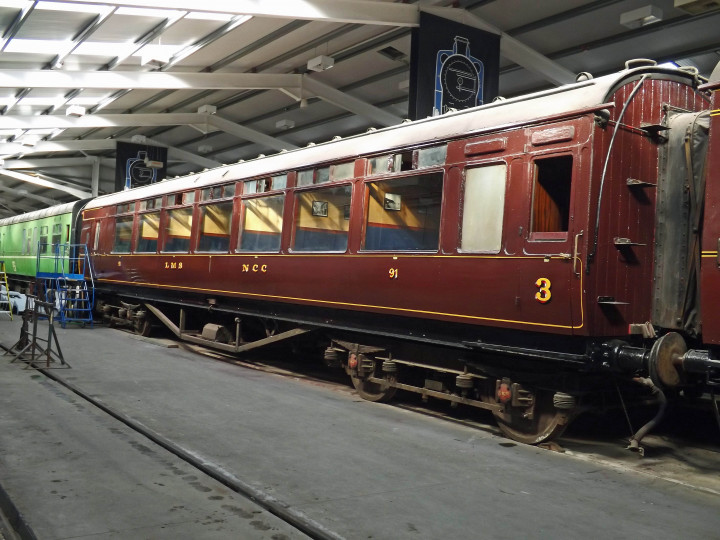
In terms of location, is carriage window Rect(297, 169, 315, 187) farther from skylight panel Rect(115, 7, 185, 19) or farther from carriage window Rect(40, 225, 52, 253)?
carriage window Rect(40, 225, 52, 253)

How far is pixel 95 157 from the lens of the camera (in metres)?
31.8

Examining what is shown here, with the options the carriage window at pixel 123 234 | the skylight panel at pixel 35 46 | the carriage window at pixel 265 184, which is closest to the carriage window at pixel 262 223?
the carriage window at pixel 265 184

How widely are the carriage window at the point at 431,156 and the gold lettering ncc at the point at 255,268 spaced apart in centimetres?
341

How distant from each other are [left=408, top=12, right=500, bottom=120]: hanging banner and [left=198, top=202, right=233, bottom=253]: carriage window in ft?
11.6

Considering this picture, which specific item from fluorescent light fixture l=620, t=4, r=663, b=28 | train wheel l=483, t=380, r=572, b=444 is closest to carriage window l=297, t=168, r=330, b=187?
train wheel l=483, t=380, r=572, b=444

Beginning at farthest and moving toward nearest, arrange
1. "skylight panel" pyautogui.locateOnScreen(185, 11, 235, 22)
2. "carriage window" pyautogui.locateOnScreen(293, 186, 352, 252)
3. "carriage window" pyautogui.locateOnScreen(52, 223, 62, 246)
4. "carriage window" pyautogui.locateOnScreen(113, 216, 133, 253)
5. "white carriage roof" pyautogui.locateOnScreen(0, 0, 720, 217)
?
"carriage window" pyautogui.locateOnScreen(52, 223, 62, 246)
"carriage window" pyautogui.locateOnScreen(113, 216, 133, 253)
"skylight panel" pyautogui.locateOnScreen(185, 11, 235, 22)
"white carriage roof" pyautogui.locateOnScreen(0, 0, 720, 217)
"carriage window" pyautogui.locateOnScreen(293, 186, 352, 252)

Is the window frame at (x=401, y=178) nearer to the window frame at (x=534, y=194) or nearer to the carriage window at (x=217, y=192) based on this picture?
the window frame at (x=534, y=194)

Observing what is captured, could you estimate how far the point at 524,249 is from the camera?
6.34 meters

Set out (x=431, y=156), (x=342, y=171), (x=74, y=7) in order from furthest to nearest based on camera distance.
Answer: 1. (x=74, y=7)
2. (x=342, y=171)
3. (x=431, y=156)

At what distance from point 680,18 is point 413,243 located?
803 centimetres

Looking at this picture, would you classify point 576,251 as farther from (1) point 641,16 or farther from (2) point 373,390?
(1) point 641,16

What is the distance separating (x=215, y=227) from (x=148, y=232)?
3.19 m

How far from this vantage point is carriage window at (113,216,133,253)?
15.2 meters

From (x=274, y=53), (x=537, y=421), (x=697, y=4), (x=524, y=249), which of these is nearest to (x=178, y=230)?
(x=274, y=53)
